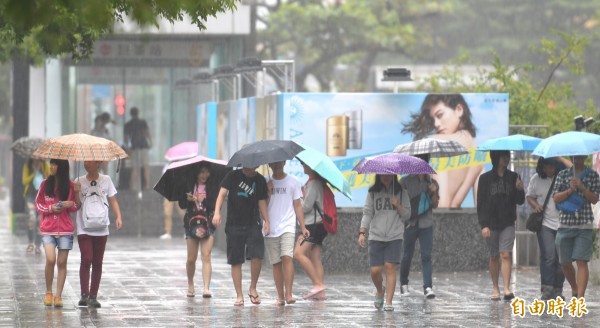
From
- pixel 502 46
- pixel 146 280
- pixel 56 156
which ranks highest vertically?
pixel 502 46

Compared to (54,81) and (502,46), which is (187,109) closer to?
(54,81)

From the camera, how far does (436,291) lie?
1645cm

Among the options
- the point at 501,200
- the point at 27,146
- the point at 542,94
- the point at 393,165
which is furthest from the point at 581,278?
the point at 27,146

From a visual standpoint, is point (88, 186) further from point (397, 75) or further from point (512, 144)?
A: point (397, 75)

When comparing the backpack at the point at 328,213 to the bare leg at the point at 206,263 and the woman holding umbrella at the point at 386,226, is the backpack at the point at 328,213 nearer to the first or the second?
the woman holding umbrella at the point at 386,226

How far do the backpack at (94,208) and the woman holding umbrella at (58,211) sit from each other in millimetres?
108

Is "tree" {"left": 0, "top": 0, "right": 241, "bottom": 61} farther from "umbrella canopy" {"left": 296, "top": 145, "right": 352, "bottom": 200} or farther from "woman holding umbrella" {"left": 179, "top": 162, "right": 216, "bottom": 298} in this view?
"woman holding umbrella" {"left": 179, "top": 162, "right": 216, "bottom": 298}

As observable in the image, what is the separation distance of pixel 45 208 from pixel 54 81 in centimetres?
1490

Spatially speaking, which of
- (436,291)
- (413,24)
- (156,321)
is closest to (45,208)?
(156,321)

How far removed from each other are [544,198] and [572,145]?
123cm

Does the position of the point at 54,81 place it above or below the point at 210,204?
above

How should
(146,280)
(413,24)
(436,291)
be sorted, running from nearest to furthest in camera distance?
1. (436,291)
2. (146,280)
3. (413,24)

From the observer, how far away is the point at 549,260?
14852mm

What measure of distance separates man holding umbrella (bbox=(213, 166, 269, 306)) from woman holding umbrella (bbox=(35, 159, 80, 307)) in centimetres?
146
